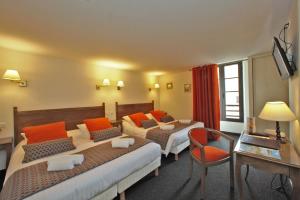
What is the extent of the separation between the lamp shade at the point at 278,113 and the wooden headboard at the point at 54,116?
342cm

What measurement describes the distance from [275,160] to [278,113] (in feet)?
2.05

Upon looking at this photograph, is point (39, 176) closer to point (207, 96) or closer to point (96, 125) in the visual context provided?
point (96, 125)

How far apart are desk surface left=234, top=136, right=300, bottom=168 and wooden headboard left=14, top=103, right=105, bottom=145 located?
125 inches

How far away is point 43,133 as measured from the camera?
230cm

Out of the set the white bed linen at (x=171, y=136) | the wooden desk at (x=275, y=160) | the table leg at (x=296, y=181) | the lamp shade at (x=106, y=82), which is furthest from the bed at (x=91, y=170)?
the table leg at (x=296, y=181)

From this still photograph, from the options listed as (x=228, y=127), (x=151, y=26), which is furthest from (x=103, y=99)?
(x=228, y=127)

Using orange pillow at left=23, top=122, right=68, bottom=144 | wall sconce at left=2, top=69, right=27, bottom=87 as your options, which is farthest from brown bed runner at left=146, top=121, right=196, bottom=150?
wall sconce at left=2, top=69, right=27, bottom=87

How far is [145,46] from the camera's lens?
8.46ft

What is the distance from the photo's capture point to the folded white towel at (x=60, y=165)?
154cm

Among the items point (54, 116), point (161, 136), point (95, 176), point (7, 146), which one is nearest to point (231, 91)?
point (161, 136)

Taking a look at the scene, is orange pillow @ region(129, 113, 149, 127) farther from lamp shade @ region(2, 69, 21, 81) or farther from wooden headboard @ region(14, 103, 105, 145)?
A: lamp shade @ region(2, 69, 21, 81)

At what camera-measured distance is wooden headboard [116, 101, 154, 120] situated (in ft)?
13.8

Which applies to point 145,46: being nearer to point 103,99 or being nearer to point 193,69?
point 103,99

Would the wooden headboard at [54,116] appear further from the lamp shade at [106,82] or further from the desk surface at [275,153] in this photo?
the desk surface at [275,153]
